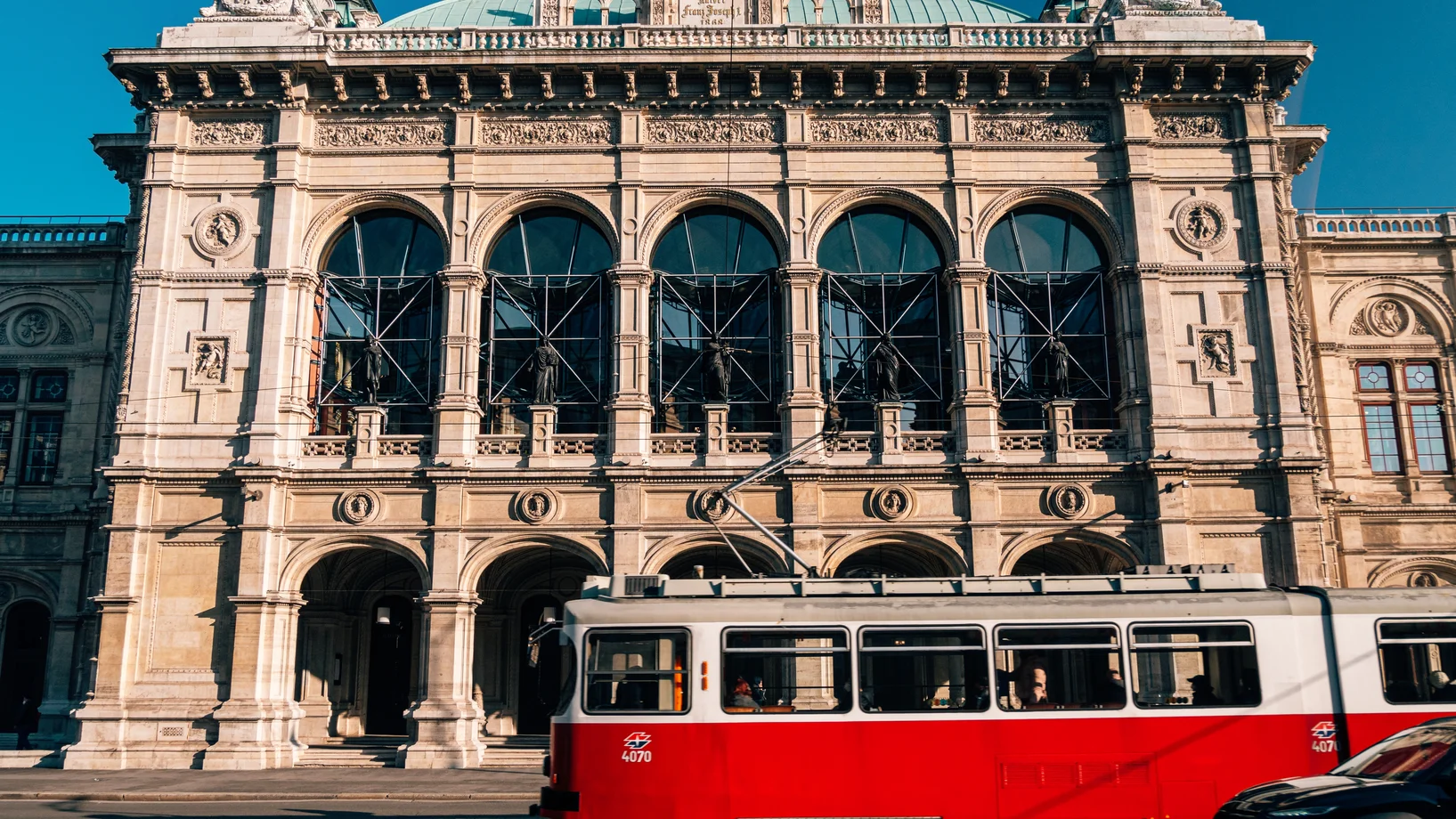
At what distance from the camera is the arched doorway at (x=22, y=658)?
104 ft

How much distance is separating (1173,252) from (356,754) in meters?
22.1

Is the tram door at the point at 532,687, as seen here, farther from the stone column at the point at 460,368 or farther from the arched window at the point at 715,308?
the arched window at the point at 715,308

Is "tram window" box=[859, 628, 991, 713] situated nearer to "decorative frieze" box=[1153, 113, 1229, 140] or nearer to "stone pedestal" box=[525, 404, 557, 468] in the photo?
"stone pedestal" box=[525, 404, 557, 468]

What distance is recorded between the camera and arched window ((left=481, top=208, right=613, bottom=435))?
29219 millimetres

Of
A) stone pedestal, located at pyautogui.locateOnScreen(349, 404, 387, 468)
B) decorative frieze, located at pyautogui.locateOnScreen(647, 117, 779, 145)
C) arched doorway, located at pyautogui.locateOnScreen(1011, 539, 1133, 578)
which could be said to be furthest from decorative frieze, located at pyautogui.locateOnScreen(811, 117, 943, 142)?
stone pedestal, located at pyautogui.locateOnScreen(349, 404, 387, 468)

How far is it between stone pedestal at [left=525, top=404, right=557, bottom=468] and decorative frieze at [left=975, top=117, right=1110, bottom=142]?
40.9 ft

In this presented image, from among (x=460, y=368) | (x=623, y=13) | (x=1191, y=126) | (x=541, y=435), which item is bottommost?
(x=541, y=435)

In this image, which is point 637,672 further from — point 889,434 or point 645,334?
point 645,334

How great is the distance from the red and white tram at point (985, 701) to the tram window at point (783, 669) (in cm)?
2

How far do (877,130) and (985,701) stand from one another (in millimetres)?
18424

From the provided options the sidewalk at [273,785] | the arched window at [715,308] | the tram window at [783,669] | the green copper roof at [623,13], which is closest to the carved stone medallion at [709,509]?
the arched window at [715,308]

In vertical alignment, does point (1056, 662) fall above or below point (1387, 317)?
below

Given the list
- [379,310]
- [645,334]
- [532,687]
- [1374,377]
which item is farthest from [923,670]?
[1374,377]

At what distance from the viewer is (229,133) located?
29.2 metres
